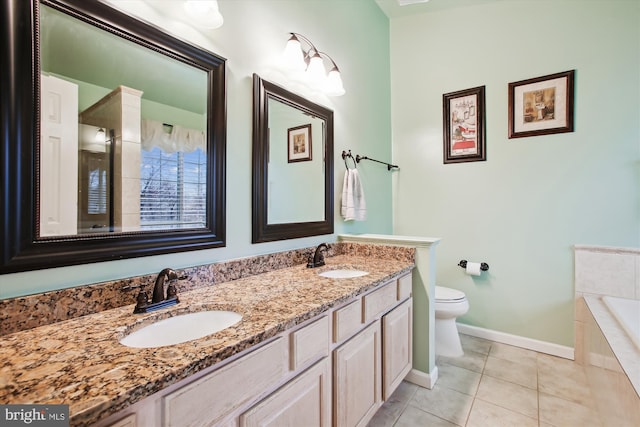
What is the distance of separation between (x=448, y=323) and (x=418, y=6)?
2.81 m

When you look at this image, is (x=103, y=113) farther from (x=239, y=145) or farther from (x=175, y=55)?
(x=239, y=145)

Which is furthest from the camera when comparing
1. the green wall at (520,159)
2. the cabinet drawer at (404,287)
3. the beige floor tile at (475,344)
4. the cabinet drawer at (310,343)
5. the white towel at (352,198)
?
the beige floor tile at (475,344)

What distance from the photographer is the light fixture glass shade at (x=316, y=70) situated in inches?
70.1

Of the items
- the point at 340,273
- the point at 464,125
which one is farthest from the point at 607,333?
the point at 464,125

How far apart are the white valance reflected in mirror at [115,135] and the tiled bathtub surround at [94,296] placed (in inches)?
7.3

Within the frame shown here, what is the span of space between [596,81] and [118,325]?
10.3 ft

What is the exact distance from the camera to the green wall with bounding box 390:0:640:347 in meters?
2.00

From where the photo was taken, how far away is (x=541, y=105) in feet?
7.36

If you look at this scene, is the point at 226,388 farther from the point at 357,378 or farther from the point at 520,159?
the point at 520,159

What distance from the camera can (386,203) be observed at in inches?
111

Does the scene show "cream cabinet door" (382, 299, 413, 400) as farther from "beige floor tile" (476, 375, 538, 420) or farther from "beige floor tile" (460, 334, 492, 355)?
"beige floor tile" (460, 334, 492, 355)

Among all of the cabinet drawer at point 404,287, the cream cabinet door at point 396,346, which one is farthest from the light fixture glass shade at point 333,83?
the cream cabinet door at point 396,346
